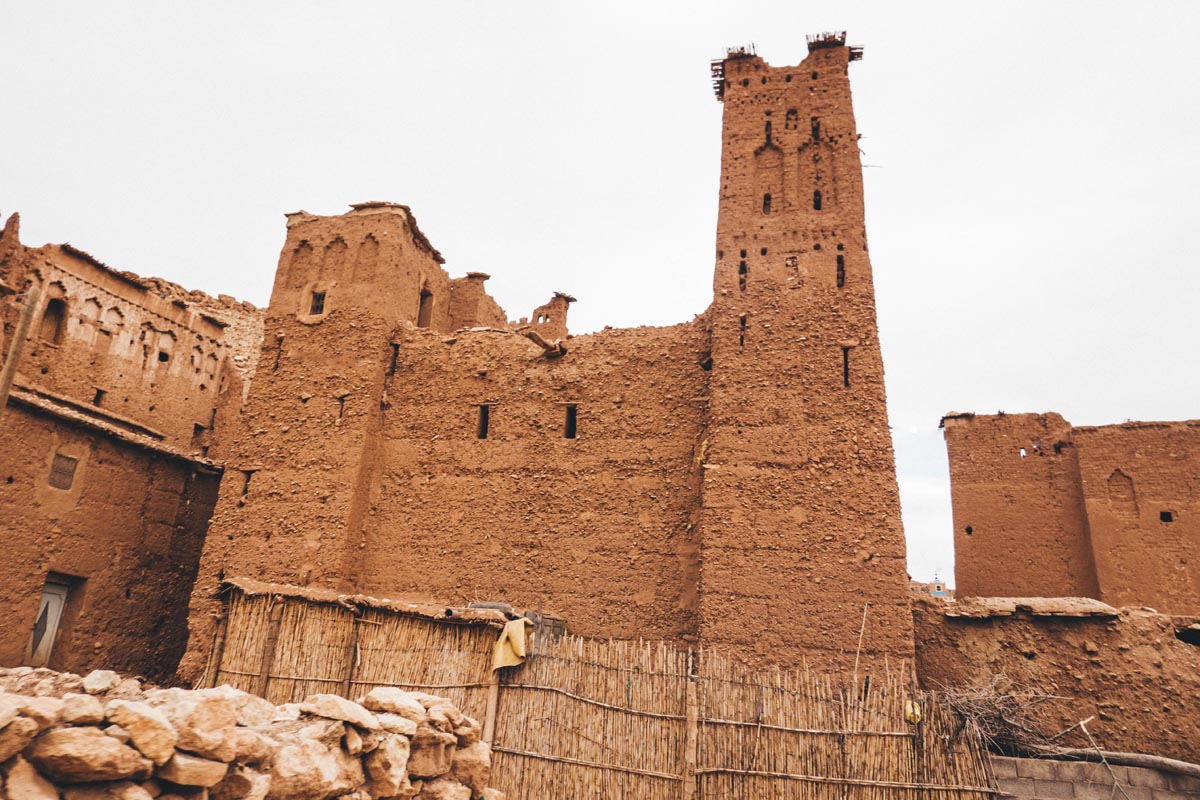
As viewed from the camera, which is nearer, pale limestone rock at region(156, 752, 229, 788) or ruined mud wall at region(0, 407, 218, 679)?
pale limestone rock at region(156, 752, 229, 788)

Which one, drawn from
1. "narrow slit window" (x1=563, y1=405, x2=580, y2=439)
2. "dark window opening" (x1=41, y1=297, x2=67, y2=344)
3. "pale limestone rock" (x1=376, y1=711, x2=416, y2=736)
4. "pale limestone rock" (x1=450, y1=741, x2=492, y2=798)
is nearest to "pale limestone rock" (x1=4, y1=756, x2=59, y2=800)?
"pale limestone rock" (x1=376, y1=711, x2=416, y2=736)

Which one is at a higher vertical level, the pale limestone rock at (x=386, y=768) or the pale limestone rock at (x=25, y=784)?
the pale limestone rock at (x=25, y=784)

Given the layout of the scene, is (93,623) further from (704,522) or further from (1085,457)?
(1085,457)

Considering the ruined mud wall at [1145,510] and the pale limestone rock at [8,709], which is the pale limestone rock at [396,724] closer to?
the pale limestone rock at [8,709]

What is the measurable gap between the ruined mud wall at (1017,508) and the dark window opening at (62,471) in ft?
56.4

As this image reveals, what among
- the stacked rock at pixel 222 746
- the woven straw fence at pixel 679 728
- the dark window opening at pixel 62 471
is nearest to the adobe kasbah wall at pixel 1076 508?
the woven straw fence at pixel 679 728

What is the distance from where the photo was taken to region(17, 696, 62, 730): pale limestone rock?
150 inches

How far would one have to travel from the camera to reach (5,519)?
12742 mm

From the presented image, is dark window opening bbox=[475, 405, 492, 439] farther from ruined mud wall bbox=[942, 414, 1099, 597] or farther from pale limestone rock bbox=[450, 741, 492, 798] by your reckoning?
ruined mud wall bbox=[942, 414, 1099, 597]

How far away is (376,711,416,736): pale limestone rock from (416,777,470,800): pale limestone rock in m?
0.59

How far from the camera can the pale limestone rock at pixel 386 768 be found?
231 inches

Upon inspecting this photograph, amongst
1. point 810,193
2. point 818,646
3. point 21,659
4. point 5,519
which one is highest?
point 810,193

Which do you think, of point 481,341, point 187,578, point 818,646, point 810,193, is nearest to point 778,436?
point 818,646

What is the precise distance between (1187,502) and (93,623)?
20.8m
